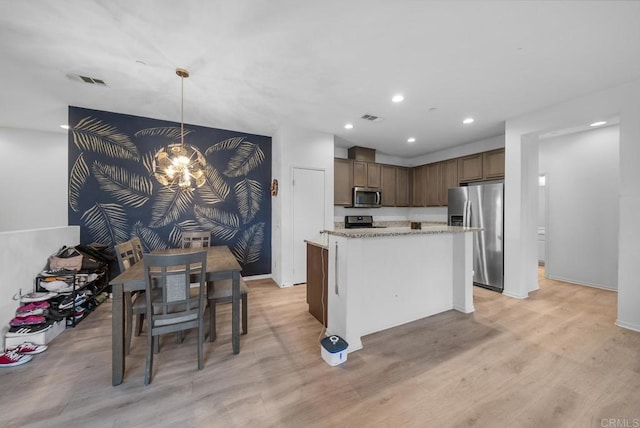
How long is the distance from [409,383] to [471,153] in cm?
463

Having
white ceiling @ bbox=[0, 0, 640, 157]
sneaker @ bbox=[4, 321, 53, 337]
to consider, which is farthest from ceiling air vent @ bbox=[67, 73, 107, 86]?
sneaker @ bbox=[4, 321, 53, 337]

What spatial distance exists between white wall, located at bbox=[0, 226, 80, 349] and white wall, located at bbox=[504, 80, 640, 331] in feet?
19.4

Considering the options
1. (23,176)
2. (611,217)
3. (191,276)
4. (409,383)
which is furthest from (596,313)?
(23,176)

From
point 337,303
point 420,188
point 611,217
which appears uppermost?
point 420,188

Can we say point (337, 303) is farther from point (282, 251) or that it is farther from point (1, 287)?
point (1, 287)

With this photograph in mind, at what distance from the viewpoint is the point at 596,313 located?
296 cm

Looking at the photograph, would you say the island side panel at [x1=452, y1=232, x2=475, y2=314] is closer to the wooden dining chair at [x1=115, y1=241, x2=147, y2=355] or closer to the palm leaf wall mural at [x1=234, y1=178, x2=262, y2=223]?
the palm leaf wall mural at [x1=234, y1=178, x2=262, y2=223]

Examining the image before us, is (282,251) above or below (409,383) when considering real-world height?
above

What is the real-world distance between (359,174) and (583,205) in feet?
12.6

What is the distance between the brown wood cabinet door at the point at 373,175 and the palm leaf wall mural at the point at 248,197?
232cm

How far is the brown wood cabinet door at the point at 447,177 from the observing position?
477 centimetres

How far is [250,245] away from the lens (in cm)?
441

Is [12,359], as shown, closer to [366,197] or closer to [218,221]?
[218,221]

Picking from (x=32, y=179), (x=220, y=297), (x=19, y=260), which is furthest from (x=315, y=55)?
(x=32, y=179)
